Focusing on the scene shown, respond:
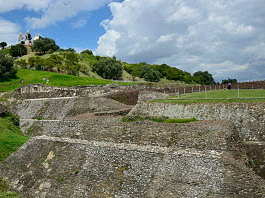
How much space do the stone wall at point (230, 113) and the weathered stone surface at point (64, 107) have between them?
394 inches

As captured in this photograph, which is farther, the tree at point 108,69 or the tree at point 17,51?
the tree at point 17,51

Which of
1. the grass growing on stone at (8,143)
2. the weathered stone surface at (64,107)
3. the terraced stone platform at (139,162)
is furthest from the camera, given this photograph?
the weathered stone surface at (64,107)

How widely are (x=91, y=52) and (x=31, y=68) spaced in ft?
137

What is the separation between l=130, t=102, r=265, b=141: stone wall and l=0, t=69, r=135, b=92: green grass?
34733 millimetres

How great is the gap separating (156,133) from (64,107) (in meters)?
19.2

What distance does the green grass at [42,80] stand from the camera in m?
56.6

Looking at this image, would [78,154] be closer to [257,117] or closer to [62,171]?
[62,171]

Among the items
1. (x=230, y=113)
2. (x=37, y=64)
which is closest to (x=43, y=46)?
(x=37, y=64)

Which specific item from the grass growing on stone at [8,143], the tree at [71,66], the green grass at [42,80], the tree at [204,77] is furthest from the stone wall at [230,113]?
the tree at [204,77]

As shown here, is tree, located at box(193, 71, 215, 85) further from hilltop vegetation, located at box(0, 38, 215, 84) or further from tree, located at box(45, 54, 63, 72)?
tree, located at box(45, 54, 63, 72)

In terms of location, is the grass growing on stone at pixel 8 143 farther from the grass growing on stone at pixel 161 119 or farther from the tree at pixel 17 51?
the tree at pixel 17 51

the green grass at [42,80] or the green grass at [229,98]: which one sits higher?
the green grass at [42,80]

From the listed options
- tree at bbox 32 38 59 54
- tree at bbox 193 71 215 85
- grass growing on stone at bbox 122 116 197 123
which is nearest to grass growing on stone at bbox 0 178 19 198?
grass growing on stone at bbox 122 116 197 123

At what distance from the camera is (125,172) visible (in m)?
16.2
